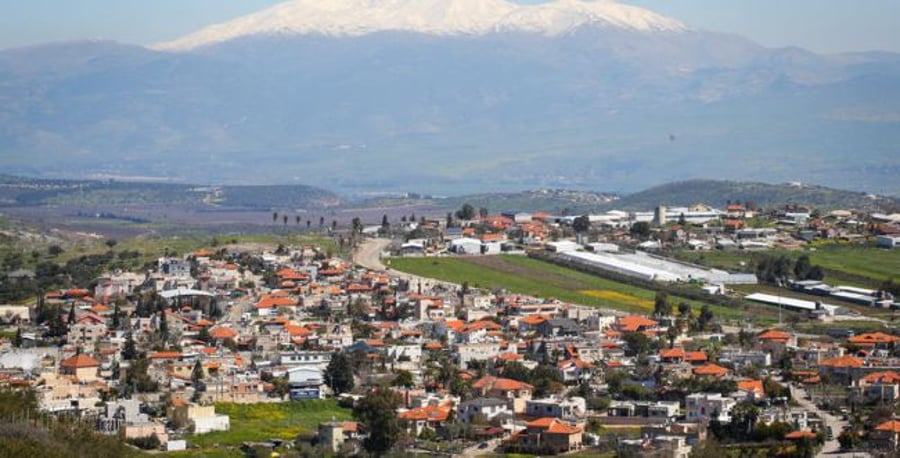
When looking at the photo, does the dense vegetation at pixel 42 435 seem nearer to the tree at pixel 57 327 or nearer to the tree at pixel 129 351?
the tree at pixel 129 351

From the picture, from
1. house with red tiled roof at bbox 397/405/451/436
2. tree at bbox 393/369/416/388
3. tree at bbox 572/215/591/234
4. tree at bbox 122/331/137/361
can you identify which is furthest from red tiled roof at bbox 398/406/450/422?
tree at bbox 572/215/591/234

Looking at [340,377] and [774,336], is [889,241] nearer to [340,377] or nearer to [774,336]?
[774,336]

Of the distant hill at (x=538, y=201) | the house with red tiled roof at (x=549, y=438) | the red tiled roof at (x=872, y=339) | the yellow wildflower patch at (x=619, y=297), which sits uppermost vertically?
the distant hill at (x=538, y=201)

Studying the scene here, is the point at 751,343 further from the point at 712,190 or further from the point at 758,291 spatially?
the point at 712,190

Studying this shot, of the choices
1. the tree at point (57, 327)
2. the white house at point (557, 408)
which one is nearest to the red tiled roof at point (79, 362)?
the tree at point (57, 327)

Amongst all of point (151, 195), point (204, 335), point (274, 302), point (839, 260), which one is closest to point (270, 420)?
point (204, 335)

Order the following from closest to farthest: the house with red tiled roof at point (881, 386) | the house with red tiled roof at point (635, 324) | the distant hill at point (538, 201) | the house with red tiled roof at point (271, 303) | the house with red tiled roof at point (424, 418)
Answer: the house with red tiled roof at point (424, 418)
the house with red tiled roof at point (881, 386)
the house with red tiled roof at point (635, 324)
the house with red tiled roof at point (271, 303)
the distant hill at point (538, 201)

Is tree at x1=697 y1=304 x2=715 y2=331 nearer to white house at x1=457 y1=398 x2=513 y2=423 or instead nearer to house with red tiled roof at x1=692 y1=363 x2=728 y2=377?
house with red tiled roof at x1=692 y1=363 x2=728 y2=377
